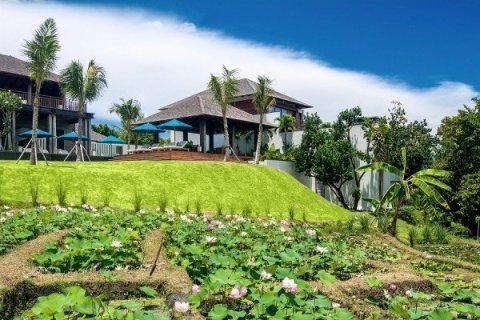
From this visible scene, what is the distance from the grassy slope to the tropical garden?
0.11m

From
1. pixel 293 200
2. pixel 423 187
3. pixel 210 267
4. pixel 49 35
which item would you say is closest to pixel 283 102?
pixel 293 200

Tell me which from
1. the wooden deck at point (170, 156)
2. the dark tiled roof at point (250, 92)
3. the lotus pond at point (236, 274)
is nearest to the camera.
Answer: the lotus pond at point (236, 274)

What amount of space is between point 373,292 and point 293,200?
20.7 meters

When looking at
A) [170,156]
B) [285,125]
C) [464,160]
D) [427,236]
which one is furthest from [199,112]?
[427,236]

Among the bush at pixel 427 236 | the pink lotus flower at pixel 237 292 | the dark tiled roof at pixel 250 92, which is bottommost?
the bush at pixel 427 236

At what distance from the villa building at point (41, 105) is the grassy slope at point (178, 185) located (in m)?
15.5

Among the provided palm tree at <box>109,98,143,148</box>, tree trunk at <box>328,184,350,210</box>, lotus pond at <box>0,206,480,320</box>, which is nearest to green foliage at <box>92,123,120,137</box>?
palm tree at <box>109,98,143,148</box>

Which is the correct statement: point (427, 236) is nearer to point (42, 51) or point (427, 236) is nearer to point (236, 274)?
point (236, 274)

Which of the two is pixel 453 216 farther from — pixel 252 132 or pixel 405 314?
pixel 405 314

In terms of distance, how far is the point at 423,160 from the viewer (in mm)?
37656

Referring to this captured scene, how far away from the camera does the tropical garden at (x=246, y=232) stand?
447cm

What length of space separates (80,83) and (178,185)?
1220cm

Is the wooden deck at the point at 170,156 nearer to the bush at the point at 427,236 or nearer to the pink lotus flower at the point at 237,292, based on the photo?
the bush at the point at 427,236

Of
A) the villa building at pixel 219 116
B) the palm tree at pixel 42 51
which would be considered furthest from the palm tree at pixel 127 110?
the palm tree at pixel 42 51
